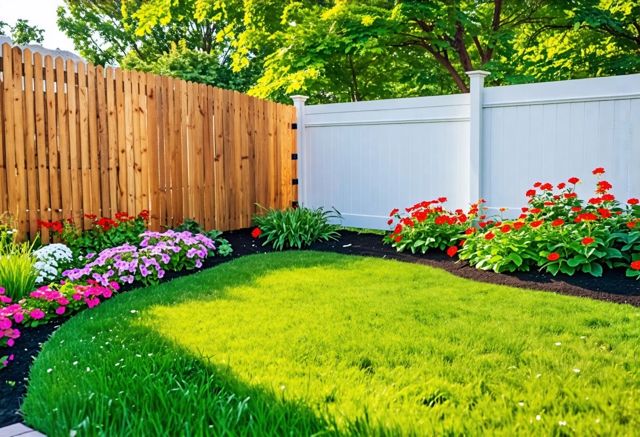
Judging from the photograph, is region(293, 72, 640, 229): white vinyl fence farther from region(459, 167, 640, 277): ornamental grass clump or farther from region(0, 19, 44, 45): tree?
region(0, 19, 44, 45): tree

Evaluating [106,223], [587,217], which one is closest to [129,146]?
[106,223]

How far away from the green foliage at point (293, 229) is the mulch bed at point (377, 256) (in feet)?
0.44

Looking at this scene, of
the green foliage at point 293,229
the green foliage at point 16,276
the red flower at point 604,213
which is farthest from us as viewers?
the green foliage at point 293,229

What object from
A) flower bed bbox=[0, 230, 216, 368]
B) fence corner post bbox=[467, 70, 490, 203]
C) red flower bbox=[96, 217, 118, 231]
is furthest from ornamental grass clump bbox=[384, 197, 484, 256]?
red flower bbox=[96, 217, 118, 231]

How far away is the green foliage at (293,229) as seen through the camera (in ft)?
21.4

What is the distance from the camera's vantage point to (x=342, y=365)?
9.16 feet

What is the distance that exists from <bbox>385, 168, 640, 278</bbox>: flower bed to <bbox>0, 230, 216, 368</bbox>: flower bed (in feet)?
7.21

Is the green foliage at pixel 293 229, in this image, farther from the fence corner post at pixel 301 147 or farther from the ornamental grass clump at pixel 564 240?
the ornamental grass clump at pixel 564 240

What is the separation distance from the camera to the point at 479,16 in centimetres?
1045

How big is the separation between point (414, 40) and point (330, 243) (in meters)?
5.29

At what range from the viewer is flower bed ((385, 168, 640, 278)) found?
448 centimetres

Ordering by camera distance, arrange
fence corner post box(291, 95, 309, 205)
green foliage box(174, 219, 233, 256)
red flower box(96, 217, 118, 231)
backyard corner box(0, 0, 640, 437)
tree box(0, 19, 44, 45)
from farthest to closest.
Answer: tree box(0, 19, 44, 45) → fence corner post box(291, 95, 309, 205) → green foliage box(174, 219, 233, 256) → red flower box(96, 217, 118, 231) → backyard corner box(0, 0, 640, 437)

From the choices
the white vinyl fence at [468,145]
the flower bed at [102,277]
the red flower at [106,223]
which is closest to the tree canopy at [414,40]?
the white vinyl fence at [468,145]

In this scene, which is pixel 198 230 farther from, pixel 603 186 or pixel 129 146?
pixel 603 186
